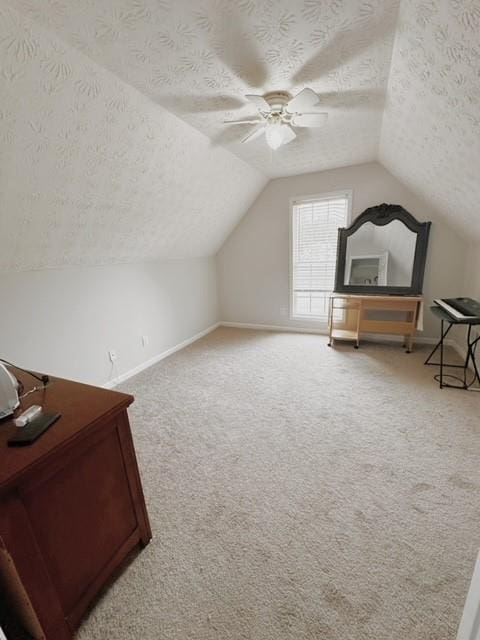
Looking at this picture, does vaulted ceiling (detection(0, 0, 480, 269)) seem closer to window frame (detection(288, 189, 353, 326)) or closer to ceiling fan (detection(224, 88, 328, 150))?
ceiling fan (detection(224, 88, 328, 150))

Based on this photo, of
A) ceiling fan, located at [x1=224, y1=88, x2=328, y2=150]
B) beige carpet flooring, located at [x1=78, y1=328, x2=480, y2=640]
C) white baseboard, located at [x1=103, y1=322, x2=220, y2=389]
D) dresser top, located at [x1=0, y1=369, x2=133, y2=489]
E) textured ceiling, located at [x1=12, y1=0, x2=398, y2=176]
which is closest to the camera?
dresser top, located at [x1=0, y1=369, x2=133, y2=489]

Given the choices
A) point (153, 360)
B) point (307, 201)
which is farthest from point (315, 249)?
point (153, 360)

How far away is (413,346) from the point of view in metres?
3.58

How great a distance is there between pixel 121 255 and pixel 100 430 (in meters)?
2.21

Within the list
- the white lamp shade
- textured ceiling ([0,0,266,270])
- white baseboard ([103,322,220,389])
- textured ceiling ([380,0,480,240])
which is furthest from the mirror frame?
white baseboard ([103,322,220,389])

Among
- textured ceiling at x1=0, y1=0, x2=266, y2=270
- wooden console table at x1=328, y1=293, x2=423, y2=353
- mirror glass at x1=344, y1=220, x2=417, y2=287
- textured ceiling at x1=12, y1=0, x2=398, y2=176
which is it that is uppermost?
textured ceiling at x1=12, y1=0, x2=398, y2=176

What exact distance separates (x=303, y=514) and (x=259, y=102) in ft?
8.11

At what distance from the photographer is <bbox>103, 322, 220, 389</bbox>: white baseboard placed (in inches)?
114

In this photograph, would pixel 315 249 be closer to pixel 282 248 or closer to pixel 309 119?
pixel 282 248

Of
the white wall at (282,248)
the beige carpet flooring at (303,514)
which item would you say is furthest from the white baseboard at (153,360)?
the white wall at (282,248)

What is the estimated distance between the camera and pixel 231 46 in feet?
4.59

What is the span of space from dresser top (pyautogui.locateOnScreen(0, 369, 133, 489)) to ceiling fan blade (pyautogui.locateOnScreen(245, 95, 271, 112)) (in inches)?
73.9

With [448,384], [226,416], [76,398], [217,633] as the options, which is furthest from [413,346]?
[76,398]

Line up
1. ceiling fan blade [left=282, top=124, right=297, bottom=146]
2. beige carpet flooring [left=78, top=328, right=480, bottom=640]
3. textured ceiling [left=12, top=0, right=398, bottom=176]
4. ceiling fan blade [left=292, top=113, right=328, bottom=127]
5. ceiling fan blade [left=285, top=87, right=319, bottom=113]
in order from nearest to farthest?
beige carpet flooring [left=78, top=328, right=480, bottom=640] < textured ceiling [left=12, top=0, right=398, bottom=176] < ceiling fan blade [left=285, top=87, right=319, bottom=113] < ceiling fan blade [left=292, top=113, right=328, bottom=127] < ceiling fan blade [left=282, top=124, right=297, bottom=146]
